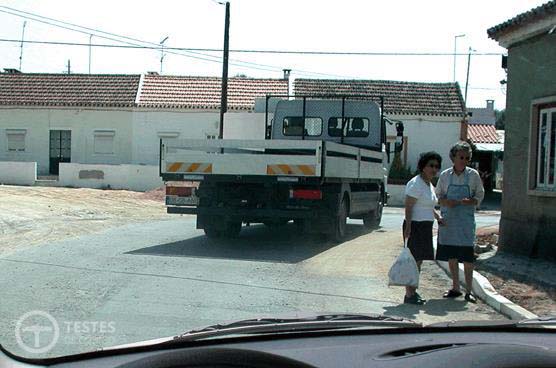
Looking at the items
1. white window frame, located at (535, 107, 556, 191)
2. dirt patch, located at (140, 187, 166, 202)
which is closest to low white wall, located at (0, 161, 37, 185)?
dirt patch, located at (140, 187, 166, 202)

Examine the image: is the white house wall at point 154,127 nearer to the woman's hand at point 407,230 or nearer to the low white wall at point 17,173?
the low white wall at point 17,173

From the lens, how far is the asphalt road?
6.20 metres

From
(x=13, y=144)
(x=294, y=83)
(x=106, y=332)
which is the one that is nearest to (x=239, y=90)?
(x=294, y=83)

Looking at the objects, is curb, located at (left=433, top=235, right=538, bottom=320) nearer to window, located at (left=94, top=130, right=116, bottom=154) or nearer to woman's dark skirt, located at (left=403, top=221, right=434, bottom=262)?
woman's dark skirt, located at (left=403, top=221, right=434, bottom=262)

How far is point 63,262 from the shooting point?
9.84 metres

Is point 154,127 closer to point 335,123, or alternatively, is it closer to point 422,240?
point 335,123

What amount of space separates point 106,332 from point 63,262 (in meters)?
4.56

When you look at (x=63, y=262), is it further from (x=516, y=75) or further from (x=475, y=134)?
(x=475, y=134)

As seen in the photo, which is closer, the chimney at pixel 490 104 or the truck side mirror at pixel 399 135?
the truck side mirror at pixel 399 135

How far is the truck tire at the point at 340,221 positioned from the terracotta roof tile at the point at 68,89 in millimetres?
24418

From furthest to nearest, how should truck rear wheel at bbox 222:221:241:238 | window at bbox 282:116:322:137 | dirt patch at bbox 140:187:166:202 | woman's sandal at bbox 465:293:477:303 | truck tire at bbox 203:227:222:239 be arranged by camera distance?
dirt patch at bbox 140:187:166:202
window at bbox 282:116:322:137
truck rear wheel at bbox 222:221:241:238
truck tire at bbox 203:227:222:239
woman's sandal at bbox 465:293:477:303

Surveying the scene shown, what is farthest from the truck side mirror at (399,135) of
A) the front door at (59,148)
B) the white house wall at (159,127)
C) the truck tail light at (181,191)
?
the front door at (59,148)

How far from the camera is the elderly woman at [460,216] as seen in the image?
26.6 ft

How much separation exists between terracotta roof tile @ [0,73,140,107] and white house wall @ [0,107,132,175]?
45 centimetres
